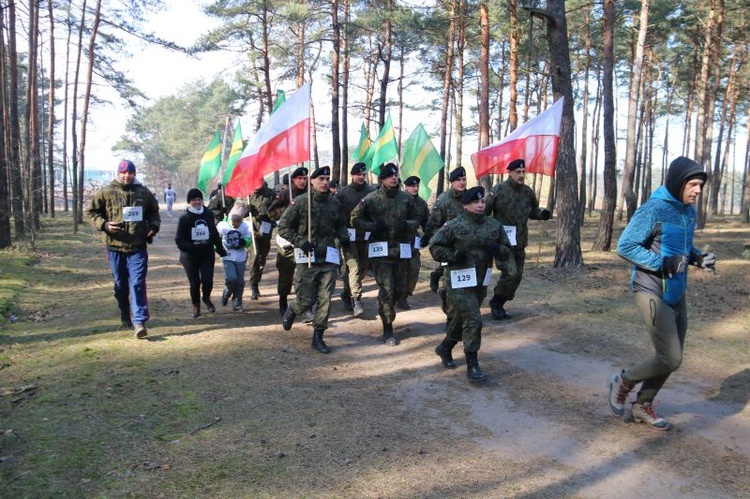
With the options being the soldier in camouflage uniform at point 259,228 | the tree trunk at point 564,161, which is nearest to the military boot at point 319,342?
the soldier in camouflage uniform at point 259,228

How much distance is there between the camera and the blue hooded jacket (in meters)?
4.74

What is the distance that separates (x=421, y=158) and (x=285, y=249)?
5.12 m

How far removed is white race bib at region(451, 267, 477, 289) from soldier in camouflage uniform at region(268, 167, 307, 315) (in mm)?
2822

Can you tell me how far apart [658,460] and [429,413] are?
194 centimetres

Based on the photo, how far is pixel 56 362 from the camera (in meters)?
6.73

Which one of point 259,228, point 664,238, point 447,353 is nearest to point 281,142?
point 259,228

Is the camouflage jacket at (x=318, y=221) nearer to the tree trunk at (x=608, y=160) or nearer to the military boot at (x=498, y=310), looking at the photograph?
the military boot at (x=498, y=310)

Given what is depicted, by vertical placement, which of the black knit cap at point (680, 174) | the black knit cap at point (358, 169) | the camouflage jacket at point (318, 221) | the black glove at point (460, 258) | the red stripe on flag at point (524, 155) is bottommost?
the black glove at point (460, 258)

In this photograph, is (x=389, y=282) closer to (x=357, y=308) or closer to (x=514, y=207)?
(x=357, y=308)

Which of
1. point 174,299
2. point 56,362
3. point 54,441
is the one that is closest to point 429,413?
point 54,441

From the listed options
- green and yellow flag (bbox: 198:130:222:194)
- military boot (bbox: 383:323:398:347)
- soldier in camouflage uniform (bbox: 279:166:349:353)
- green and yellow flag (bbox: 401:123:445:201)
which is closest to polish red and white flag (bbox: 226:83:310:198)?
soldier in camouflage uniform (bbox: 279:166:349:353)

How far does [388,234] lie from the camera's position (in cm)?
837

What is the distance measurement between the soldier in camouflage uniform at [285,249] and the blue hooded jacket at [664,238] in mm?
4689

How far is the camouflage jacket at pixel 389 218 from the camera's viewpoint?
8.37 m
